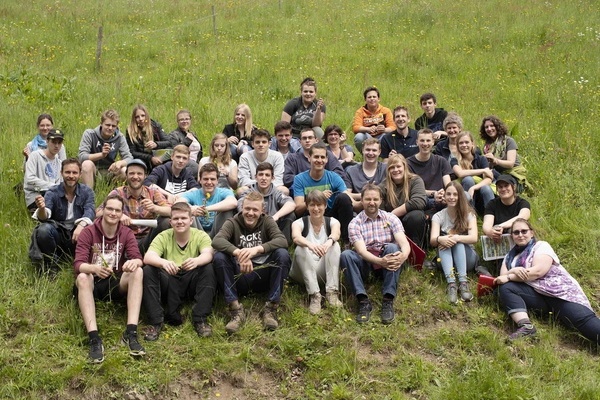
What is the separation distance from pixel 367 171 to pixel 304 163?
0.85 m

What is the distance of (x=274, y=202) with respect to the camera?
764 cm

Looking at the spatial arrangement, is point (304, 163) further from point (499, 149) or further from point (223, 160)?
point (499, 149)

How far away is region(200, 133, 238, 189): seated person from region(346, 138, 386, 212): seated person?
1518 millimetres

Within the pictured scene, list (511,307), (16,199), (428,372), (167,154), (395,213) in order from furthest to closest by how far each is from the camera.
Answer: (167,154) < (16,199) < (395,213) < (511,307) < (428,372)

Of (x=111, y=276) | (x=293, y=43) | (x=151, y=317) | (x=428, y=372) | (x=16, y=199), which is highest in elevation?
(x=293, y=43)

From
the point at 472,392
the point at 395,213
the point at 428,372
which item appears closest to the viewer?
the point at 472,392

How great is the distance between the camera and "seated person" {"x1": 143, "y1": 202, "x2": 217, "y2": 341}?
650 cm

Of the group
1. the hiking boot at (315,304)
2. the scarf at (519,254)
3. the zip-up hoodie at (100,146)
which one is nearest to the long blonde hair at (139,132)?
the zip-up hoodie at (100,146)

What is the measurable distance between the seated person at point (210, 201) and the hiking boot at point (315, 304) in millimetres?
1381

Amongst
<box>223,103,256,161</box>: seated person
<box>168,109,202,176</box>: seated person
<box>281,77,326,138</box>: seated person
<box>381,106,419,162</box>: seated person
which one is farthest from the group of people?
<box>281,77,326,138</box>: seated person

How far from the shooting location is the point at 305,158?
27.9 ft

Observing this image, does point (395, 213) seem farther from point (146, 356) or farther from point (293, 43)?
point (293, 43)

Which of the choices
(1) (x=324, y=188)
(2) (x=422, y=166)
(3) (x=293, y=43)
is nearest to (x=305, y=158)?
(1) (x=324, y=188)

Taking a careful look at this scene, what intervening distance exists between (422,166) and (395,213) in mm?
1004
